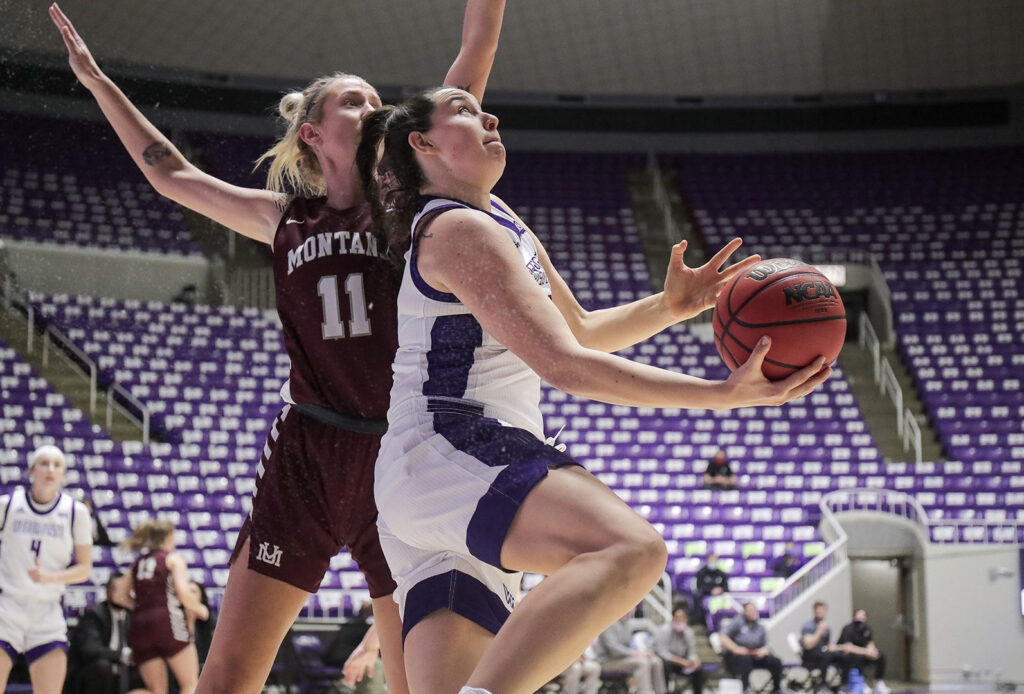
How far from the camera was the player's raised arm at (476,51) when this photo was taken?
3049 millimetres

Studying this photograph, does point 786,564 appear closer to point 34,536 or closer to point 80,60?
point 34,536

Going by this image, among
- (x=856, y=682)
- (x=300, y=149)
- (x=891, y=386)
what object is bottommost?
(x=856, y=682)

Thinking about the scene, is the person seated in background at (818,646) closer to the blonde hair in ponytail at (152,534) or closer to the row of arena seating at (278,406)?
the row of arena seating at (278,406)

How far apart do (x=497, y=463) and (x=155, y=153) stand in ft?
5.21

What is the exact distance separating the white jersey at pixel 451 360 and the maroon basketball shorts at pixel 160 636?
4.37 m

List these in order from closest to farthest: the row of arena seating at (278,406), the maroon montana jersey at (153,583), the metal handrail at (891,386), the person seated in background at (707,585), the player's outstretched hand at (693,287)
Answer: the player's outstretched hand at (693,287) → the maroon montana jersey at (153,583) → the person seated in background at (707,585) → the row of arena seating at (278,406) → the metal handrail at (891,386)

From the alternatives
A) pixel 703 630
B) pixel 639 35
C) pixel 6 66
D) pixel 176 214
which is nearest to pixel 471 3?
pixel 6 66

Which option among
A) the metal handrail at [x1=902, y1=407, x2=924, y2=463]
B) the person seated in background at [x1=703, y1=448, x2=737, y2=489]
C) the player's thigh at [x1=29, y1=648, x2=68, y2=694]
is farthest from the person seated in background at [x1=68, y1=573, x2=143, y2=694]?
the metal handrail at [x1=902, y1=407, x2=924, y2=463]

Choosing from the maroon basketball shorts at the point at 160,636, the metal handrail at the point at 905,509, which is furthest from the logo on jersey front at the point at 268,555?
the metal handrail at the point at 905,509

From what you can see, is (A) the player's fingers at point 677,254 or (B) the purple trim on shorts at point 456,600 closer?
(B) the purple trim on shorts at point 456,600

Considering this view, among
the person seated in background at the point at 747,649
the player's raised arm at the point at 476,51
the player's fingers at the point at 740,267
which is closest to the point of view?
the player's fingers at the point at 740,267

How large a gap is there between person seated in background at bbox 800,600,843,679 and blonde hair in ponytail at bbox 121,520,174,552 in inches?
301

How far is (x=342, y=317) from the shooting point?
2.77m

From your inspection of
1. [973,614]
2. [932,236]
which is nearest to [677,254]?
[973,614]
